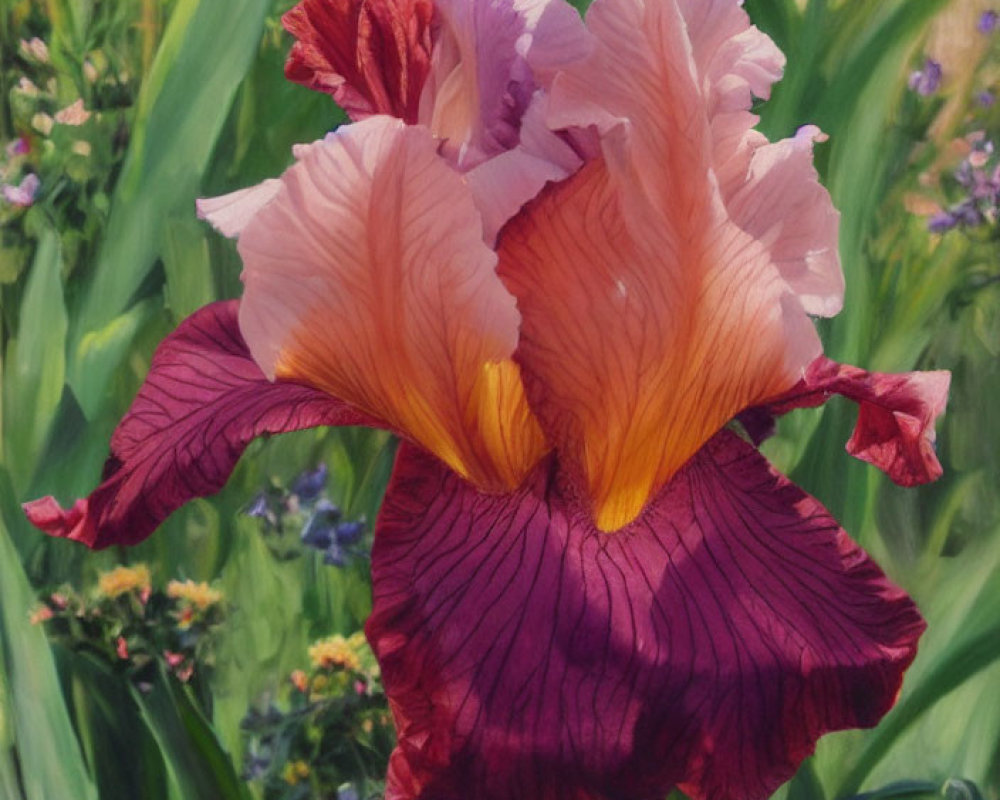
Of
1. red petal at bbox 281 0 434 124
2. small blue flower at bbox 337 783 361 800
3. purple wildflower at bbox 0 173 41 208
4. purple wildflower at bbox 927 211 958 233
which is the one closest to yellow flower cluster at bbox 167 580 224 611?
small blue flower at bbox 337 783 361 800

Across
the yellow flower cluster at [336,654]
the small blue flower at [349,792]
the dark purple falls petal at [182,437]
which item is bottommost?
the small blue flower at [349,792]

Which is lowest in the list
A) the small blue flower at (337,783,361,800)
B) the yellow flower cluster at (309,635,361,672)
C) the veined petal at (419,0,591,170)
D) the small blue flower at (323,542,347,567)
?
the small blue flower at (337,783,361,800)

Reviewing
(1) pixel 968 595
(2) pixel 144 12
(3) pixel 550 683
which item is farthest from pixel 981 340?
(2) pixel 144 12

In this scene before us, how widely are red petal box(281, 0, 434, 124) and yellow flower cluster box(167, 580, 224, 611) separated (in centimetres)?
34

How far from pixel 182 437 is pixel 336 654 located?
0.24 m

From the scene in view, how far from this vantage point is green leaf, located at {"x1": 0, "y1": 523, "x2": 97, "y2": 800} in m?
0.72

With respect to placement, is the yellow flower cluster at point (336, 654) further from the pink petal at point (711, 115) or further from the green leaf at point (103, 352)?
the pink petal at point (711, 115)

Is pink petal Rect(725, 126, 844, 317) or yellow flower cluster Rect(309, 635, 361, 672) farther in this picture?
yellow flower cluster Rect(309, 635, 361, 672)

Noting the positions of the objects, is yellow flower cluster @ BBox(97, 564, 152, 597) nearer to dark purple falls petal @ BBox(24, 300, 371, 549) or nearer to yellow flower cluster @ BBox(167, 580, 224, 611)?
yellow flower cluster @ BBox(167, 580, 224, 611)

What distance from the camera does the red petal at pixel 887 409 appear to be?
0.48 meters

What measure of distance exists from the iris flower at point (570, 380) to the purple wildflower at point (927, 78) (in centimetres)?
29

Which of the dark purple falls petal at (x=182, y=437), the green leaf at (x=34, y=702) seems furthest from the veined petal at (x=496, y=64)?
the green leaf at (x=34, y=702)

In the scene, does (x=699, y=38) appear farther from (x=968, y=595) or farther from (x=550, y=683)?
(x=968, y=595)

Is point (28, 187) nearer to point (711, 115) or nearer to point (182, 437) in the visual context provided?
point (182, 437)
